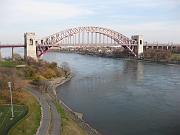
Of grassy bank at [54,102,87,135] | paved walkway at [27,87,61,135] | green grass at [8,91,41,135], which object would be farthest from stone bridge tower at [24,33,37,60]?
grassy bank at [54,102,87,135]

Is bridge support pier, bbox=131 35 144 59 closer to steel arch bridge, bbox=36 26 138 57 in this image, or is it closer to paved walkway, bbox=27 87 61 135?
steel arch bridge, bbox=36 26 138 57

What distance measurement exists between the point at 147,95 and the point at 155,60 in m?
34.1

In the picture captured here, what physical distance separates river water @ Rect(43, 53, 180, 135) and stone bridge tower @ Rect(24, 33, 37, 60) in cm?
1420

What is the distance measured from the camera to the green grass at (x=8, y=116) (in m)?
15.2

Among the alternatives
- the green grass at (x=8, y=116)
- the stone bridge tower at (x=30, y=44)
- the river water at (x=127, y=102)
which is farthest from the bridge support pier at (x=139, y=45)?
the green grass at (x=8, y=116)

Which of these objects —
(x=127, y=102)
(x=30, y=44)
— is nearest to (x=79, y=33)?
(x=30, y=44)

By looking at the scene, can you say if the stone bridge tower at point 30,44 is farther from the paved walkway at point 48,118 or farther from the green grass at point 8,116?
the green grass at point 8,116

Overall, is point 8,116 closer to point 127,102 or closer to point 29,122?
point 29,122

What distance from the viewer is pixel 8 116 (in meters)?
17.2

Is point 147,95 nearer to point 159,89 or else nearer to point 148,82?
point 159,89

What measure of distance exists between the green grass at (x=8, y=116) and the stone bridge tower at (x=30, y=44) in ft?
94.3

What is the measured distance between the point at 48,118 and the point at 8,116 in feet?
7.95

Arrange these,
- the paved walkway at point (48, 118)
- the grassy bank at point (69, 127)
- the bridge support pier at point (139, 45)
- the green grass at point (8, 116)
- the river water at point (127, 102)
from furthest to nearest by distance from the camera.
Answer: the bridge support pier at point (139, 45), the river water at point (127, 102), the green grass at point (8, 116), the grassy bank at point (69, 127), the paved walkway at point (48, 118)

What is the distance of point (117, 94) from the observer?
85.4 ft
